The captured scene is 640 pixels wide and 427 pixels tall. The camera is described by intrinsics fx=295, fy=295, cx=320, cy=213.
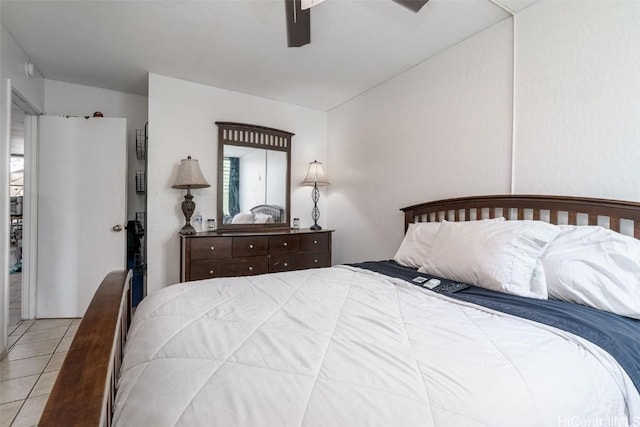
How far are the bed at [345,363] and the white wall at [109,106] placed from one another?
2604 millimetres

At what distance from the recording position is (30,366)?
80.7 inches

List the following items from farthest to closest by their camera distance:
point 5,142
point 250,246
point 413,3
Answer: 1. point 250,246
2. point 5,142
3. point 413,3

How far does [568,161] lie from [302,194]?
2704 mm

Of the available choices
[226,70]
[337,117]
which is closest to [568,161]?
[337,117]

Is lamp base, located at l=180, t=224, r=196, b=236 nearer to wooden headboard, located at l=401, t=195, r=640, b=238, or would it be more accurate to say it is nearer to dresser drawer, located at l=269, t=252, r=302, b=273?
dresser drawer, located at l=269, t=252, r=302, b=273

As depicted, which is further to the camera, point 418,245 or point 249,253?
point 249,253

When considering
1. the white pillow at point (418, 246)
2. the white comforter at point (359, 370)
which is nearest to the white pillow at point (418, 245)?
the white pillow at point (418, 246)

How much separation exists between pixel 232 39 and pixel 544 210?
2507mm

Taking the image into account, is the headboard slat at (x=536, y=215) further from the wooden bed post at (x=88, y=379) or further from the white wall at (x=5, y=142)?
the white wall at (x=5, y=142)

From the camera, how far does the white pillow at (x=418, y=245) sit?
6.49 feet

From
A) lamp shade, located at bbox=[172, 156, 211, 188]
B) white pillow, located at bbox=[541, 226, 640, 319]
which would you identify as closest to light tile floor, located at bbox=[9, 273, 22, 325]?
lamp shade, located at bbox=[172, 156, 211, 188]

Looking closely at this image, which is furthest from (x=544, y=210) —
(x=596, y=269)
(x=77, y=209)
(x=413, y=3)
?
(x=77, y=209)

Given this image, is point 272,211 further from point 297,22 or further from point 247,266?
point 297,22

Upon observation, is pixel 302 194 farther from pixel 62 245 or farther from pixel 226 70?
pixel 62 245
